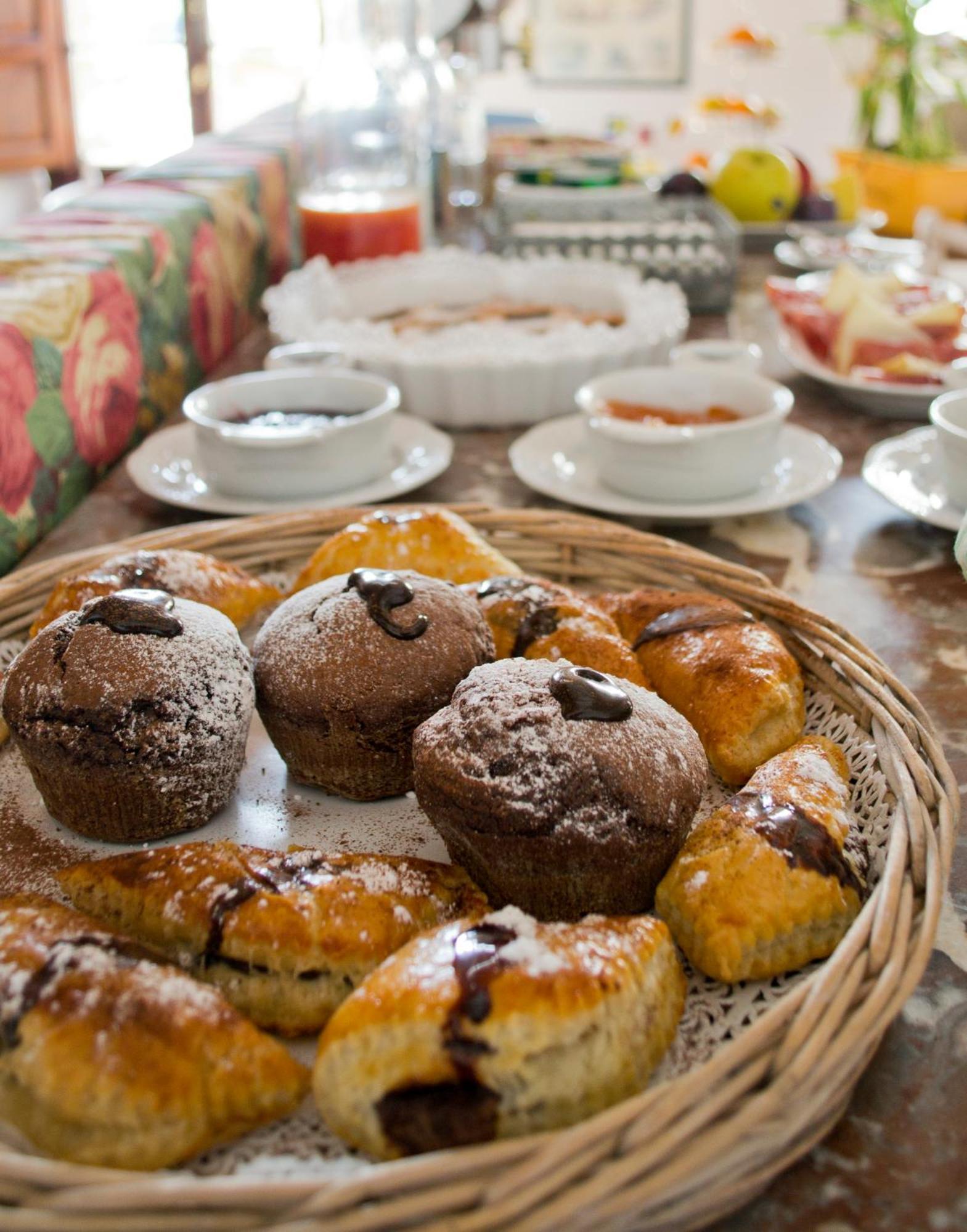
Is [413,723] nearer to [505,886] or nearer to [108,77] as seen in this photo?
[505,886]

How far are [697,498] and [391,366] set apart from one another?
0.51 meters

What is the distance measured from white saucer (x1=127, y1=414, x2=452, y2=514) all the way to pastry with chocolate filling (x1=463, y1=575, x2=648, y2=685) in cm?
37

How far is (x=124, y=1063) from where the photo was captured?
1.76ft

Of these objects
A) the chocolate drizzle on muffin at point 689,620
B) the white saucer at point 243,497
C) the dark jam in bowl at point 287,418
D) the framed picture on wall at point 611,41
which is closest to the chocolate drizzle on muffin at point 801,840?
the chocolate drizzle on muffin at point 689,620

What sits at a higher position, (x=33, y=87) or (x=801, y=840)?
(x=33, y=87)

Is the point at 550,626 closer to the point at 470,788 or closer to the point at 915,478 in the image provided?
the point at 470,788

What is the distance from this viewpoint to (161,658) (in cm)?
78

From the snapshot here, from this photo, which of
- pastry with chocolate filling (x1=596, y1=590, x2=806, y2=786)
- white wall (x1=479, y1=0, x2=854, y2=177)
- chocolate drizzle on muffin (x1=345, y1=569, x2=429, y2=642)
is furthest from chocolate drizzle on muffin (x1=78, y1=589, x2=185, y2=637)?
white wall (x1=479, y1=0, x2=854, y2=177)

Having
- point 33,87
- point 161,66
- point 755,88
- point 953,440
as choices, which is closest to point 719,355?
point 953,440

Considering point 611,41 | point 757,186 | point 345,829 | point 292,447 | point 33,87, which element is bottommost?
point 345,829

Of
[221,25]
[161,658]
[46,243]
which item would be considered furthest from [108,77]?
[161,658]

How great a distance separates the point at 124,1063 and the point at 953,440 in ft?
3.18

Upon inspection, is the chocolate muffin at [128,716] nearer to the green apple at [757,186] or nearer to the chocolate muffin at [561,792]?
the chocolate muffin at [561,792]

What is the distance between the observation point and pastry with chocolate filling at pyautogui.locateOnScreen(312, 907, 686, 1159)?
526 mm
